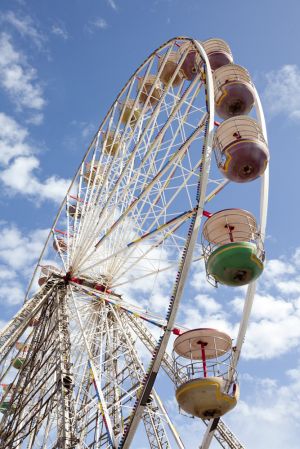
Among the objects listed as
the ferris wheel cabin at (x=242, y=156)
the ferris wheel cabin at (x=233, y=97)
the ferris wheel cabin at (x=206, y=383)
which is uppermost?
the ferris wheel cabin at (x=233, y=97)

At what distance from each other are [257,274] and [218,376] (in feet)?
6.98

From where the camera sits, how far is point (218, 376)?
892cm

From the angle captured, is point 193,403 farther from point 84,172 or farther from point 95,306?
point 84,172

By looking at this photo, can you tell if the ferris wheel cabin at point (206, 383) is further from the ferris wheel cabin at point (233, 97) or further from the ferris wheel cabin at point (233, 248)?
the ferris wheel cabin at point (233, 97)

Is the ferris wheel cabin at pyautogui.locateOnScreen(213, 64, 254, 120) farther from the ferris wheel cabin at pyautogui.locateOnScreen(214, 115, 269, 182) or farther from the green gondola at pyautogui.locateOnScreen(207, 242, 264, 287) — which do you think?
the green gondola at pyautogui.locateOnScreen(207, 242, 264, 287)

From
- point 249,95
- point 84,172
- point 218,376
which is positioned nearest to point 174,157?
point 249,95

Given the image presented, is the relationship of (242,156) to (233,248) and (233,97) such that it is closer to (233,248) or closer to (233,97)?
(233,248)

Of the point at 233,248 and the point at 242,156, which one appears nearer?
the point at 233,248

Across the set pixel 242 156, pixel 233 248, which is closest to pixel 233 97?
pixel 242 156

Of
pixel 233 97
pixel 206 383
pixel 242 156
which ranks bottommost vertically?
pixel 206 383

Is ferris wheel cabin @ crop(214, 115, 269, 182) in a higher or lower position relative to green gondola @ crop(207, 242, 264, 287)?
higher

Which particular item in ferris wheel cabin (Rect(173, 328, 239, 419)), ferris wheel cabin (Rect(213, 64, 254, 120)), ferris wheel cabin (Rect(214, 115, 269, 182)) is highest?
ferris wheel cabin (Rect(213, 64, 254, 120))

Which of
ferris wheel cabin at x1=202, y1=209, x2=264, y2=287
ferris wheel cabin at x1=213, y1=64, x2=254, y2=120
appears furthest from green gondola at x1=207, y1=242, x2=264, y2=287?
ferris wheel cabin at x1=213, y1=64, x2=254, y2=120

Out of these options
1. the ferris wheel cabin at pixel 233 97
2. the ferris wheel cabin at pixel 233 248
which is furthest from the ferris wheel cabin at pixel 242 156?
the ferris wheel cabin at pixel 233 97
